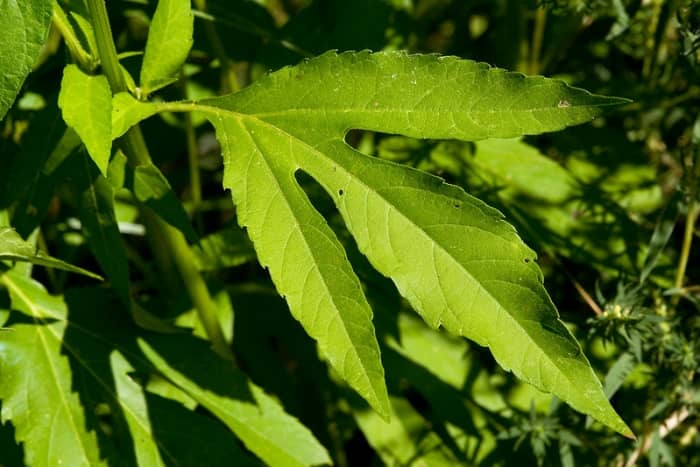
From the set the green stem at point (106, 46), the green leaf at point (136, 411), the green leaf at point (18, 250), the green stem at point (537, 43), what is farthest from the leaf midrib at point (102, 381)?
the green stem at point (537, 43)

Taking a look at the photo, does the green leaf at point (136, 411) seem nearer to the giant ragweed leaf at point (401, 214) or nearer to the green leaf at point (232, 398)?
the green leaf at point (232, 398)

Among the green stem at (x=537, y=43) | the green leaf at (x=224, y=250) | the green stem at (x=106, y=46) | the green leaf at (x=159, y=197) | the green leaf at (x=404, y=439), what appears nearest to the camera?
the green stem at (x=106, y=46)

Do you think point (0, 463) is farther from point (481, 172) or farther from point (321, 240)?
point (481, 172)

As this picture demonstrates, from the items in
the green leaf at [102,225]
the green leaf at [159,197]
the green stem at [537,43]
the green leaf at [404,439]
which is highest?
the green stem at [537,43]

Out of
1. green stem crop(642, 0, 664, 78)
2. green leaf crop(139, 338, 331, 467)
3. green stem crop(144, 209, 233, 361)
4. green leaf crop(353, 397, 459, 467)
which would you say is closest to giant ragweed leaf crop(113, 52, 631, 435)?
green stem crop(144, 209, 233, 361)

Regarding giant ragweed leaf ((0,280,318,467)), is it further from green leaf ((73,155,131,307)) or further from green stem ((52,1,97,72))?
green stem ((52,1,97,72))

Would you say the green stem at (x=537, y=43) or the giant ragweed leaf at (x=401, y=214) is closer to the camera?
the giant ragweed leaf at (x=401, y=214)

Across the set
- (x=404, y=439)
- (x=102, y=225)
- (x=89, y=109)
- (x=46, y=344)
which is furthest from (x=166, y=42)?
(x=404, y=439)

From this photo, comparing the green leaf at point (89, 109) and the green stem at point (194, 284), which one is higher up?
the green leaf at point (89, 109)

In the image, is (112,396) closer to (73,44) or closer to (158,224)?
(158,224)
